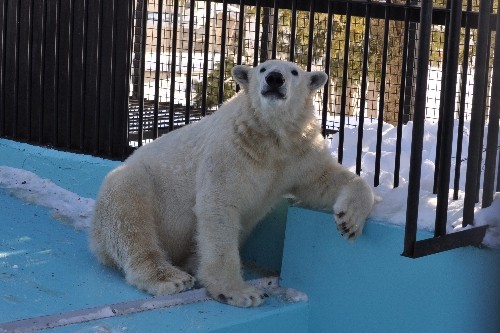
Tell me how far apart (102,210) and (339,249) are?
1.30 m

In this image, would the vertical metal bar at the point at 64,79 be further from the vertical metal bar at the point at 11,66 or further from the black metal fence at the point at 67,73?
the vertical metal bar at the point at 11,66

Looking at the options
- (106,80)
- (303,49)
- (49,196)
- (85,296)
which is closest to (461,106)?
(85,296)

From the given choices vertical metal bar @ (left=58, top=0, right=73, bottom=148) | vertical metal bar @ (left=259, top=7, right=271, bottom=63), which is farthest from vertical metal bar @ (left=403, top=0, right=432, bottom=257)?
vertical metal bar @ (left=58, top=0, right=73, bottom=148)

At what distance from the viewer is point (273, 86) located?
450cm

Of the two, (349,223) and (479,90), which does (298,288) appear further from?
(479,90)

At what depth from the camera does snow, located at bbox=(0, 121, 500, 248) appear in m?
4.18

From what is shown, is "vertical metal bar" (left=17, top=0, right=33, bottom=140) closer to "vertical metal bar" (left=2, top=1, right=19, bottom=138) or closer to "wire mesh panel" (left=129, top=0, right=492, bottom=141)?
"vertical metal bar" (left=2, top=1, right=19, bottom=138)

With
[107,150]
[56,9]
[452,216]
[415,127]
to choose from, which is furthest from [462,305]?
[56,9]

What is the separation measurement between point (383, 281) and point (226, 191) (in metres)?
0.91

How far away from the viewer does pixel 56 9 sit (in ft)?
22.1

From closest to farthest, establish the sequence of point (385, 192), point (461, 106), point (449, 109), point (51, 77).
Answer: point (449, 109), point (461, 106), point (385, 192), point (51, 77)

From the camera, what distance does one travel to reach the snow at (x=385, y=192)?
418 cm

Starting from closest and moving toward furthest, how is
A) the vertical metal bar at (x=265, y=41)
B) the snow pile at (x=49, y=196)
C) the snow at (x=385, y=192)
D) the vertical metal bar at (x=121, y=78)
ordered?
the snow at (x=385, y=192)
the vertical metal bar at (x=265, y=41)
the snow pile at (x=49, y=196)
the vertical metal bar at (x=121, y=78)

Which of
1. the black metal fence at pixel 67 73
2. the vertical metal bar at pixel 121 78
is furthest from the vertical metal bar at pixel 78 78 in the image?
the vertical metal bar at pixel 121 78
